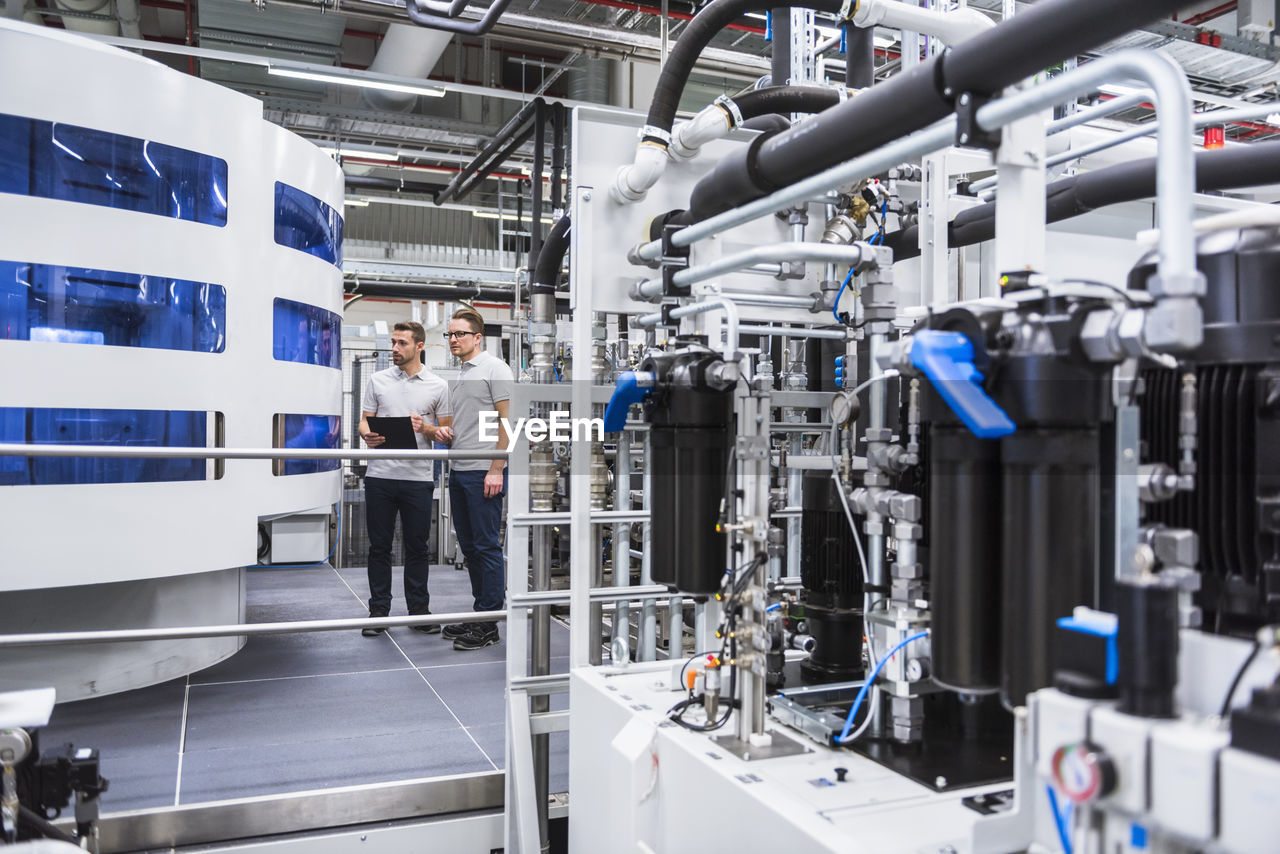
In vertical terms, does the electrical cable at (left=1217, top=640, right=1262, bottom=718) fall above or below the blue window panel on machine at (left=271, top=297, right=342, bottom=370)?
below

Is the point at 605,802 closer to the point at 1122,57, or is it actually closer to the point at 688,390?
the point at 688,390

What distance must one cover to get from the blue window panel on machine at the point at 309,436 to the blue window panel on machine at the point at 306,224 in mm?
663

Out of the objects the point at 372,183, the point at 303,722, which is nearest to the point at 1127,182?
the point at 303,722

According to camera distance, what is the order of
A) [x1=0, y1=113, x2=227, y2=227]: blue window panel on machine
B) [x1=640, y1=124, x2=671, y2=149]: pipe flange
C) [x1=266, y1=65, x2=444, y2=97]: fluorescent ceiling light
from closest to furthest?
[x1=640, y1=124, x2=671, y2=149]: pipe flange
[x1=0, y1=113, x2=227, y2=227]: blue window panel on machine
[x1=266, y1=65, x2=444, y2=97]: fluorescent ceiling light

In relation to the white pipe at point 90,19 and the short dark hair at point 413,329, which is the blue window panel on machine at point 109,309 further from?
the white pipe at point 90,19

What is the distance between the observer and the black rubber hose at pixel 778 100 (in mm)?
2010

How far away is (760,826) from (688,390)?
0.67 metres

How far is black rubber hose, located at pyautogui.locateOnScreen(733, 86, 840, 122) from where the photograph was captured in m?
2.01

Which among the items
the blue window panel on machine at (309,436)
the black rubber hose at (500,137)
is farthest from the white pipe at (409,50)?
the blue window panel on machine at (309,436)

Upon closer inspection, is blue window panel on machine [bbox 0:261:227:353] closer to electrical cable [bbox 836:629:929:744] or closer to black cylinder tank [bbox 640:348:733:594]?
black cylinder tank [bbox 640:348:733:594]

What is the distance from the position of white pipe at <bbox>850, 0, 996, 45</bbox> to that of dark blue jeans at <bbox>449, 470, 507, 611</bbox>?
8.23 ft

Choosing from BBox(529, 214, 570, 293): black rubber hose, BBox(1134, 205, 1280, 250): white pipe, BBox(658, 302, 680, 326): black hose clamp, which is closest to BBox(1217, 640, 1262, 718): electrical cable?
BBox(1134, 205, 1280, 250): white pipe

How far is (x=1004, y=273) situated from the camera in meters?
0.99

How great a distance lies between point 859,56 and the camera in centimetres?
198
